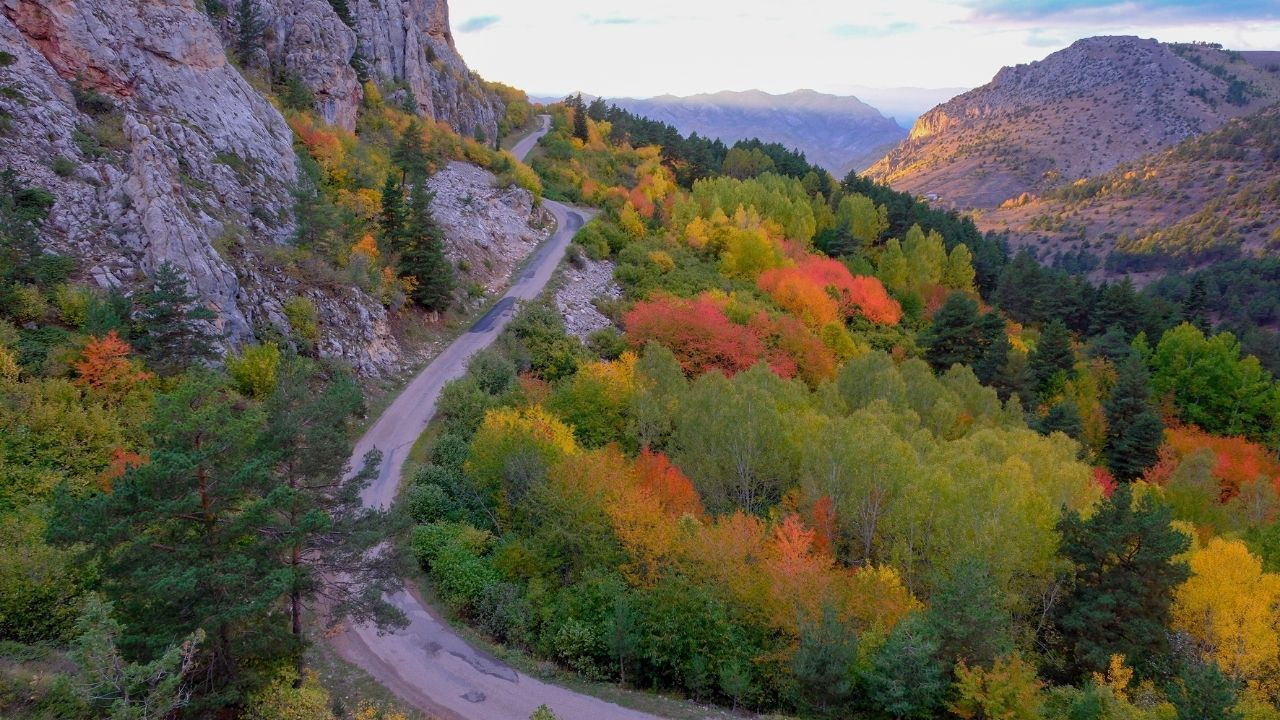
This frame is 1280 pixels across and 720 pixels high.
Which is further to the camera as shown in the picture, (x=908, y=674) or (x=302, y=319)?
(x=302, y=319)

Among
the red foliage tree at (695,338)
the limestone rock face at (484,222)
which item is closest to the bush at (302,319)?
the limestone rock face at (484,222)

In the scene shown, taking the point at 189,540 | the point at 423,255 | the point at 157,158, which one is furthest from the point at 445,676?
the point at 423,255

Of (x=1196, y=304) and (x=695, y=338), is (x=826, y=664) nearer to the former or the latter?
(x=695, y=338)

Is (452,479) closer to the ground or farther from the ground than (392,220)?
closer to the ground

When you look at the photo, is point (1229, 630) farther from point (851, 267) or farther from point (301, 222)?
point (851, 267)

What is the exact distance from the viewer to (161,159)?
29.7m

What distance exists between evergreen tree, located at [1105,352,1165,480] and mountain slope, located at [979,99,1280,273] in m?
128

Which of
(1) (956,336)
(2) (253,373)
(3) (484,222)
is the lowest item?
(1) (956,336)

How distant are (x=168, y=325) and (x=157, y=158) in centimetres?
1016

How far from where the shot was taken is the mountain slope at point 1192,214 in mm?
150250

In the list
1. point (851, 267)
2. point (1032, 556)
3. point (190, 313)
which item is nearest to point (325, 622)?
point (190, 313)

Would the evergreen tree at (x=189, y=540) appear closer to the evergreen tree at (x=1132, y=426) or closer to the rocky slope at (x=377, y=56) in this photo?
the rocky slope at (x=377, y=56)

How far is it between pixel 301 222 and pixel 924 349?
50.1 metres

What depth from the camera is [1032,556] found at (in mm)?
25094
